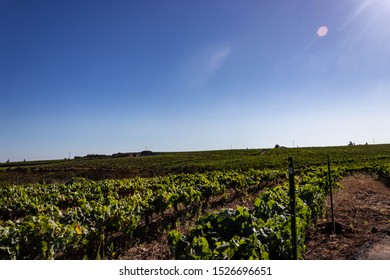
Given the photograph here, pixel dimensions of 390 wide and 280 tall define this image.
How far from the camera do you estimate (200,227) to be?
6.25 metres

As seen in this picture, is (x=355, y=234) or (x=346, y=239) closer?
(x=346, y=239)

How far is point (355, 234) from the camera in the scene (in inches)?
349

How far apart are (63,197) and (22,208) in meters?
2.19

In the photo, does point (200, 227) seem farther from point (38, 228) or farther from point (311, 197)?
point (311, 197)

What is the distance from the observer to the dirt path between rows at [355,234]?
716 cm

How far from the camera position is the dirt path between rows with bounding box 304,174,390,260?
282 inches
